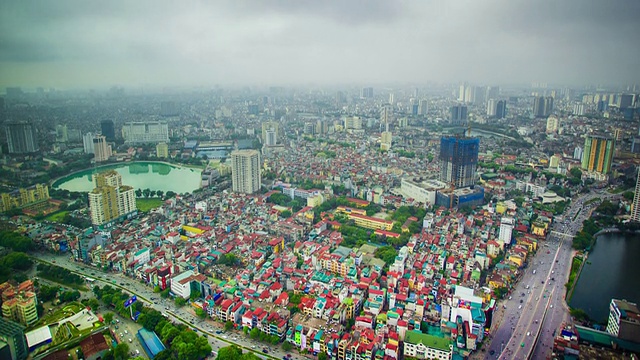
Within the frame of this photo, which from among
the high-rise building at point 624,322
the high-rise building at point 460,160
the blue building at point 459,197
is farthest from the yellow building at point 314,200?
the high-rise building at point 624,322

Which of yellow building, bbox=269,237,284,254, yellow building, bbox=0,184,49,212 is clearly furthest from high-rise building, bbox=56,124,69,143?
yellow building, bbox=269,237,284,254

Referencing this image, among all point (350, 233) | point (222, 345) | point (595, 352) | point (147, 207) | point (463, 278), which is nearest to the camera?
point (595, 352)

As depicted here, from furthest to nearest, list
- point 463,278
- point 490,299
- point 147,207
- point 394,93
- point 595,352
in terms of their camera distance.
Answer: point 394,93 → point 147,207 → point 463,278 → point 490,299 → point 595,352

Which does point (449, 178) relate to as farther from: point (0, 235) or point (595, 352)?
A: point (0, 235)

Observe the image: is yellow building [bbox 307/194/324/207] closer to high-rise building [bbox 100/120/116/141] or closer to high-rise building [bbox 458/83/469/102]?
high-rise building [bbox 100/120/116/141]

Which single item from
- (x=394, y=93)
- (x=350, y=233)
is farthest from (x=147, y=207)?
(x=394, y=93)

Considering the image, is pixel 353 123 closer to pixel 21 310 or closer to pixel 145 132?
pixel 145 132

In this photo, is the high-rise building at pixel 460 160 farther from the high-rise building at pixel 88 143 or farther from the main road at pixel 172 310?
the high-rise building at pixel 88 143
